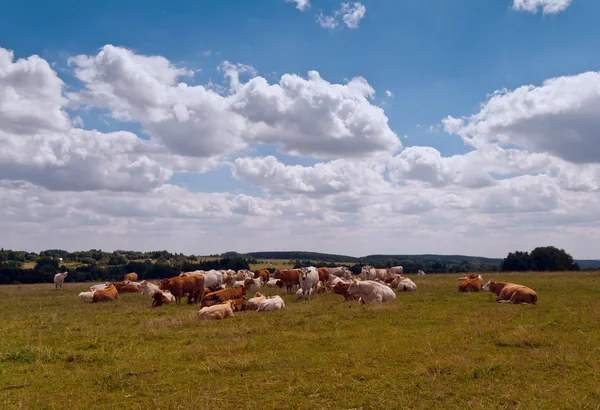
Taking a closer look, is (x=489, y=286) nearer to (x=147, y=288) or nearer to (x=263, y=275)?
(x=263, y=275)

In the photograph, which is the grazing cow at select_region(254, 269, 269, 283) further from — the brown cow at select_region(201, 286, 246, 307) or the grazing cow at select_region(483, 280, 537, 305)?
the grazing cow at select_region(483, 280, 537, 305)

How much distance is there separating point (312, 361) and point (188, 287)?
Result: 15439 millimetres

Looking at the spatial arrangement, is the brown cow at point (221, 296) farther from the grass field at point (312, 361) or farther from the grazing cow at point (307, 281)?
the grazing cow at point (307, 281)

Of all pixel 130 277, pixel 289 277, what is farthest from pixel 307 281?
pixel 130 277

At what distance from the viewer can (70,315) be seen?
59.9ft

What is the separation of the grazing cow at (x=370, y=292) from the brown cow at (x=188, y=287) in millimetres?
8517

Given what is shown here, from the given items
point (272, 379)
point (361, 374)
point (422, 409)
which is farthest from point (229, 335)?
point (422, 409)

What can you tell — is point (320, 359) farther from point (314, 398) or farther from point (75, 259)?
point (75, 259)

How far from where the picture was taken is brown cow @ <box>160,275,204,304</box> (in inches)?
917

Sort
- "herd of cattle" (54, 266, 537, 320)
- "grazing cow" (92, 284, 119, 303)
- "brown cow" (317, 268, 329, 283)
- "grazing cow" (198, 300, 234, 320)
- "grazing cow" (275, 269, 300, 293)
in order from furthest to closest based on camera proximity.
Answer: "brown cow" (317, 268, 329, 283) → "grazing cow" (275, 269, 300, 293) → "grazing cow" (92, 284, 119, 303) → "herd of cattle" (54, 266, 537, 320) → "grazing cow" (198, 300, 234, 320)

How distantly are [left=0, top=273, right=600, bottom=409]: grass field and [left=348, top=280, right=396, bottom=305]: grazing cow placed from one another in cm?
346

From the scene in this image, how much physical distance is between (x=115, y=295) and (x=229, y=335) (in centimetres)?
1581

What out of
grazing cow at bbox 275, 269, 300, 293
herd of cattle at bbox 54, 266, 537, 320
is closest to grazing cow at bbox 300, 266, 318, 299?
herd of cattle at bbox 54, 266, 537, 320

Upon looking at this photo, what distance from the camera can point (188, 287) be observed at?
77.9 ft
